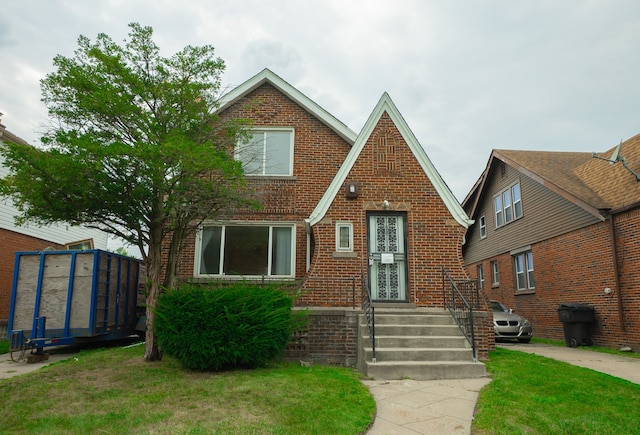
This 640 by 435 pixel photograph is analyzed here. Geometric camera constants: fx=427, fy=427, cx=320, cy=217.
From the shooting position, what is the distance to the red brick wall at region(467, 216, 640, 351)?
1138 cm

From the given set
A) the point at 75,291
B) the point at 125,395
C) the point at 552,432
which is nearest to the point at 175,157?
the point at 125,395

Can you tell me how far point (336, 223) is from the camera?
9.95 meters

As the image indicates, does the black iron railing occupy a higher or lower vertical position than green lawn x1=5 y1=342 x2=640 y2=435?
higher

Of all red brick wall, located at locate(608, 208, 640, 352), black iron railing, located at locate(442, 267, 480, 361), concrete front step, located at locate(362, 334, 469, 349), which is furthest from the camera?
red brick wall, located at locate(608, 208, 640, 352)

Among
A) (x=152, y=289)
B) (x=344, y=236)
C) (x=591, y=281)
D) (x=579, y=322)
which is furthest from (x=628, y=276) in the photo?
(x=152, y=289)

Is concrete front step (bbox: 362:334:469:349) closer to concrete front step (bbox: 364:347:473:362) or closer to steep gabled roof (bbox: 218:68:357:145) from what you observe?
concrete front step (bbox: 364:347:473:362)

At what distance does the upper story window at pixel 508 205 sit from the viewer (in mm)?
17911

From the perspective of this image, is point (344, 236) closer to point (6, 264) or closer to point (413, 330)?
point (413, 330)

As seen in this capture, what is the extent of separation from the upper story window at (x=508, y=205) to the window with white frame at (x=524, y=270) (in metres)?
1.60

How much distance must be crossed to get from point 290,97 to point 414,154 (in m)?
4.22

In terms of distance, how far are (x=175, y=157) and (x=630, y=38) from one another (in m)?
13.3

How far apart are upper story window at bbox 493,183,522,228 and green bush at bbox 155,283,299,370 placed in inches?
545

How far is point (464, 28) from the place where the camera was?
12.3 metres

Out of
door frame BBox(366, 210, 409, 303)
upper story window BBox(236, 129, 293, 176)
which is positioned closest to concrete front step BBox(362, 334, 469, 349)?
door frame BBox(366, 210, 409, 303)
